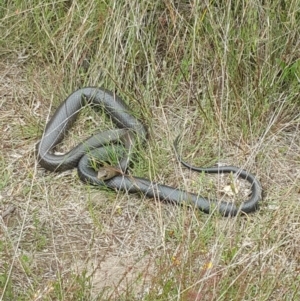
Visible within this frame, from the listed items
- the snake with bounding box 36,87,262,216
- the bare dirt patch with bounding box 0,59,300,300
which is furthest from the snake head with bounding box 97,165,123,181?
the bare dirt patch with bounding box 0,59,300,300

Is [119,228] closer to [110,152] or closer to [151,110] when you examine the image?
[110,152]

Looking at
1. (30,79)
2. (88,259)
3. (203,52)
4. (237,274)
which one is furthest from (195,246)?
(30,79)

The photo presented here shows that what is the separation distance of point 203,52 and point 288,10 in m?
0.65

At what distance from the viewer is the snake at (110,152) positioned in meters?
4.43

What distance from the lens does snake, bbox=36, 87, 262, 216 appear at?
14.5ft

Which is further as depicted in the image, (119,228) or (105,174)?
(105,174)

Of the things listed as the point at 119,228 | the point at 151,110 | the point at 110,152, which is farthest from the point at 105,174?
the point at 151,110

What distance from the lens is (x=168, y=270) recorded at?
130 inches

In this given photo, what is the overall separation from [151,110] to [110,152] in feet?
1.73

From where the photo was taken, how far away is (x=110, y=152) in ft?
15.5

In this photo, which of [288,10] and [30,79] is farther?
[30,79]

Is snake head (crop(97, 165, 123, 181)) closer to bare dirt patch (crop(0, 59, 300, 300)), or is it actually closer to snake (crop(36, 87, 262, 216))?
snake (crop(36, 87, 262, 216))

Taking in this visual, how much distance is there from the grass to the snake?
0.22ft

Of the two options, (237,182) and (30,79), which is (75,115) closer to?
(30,79)
